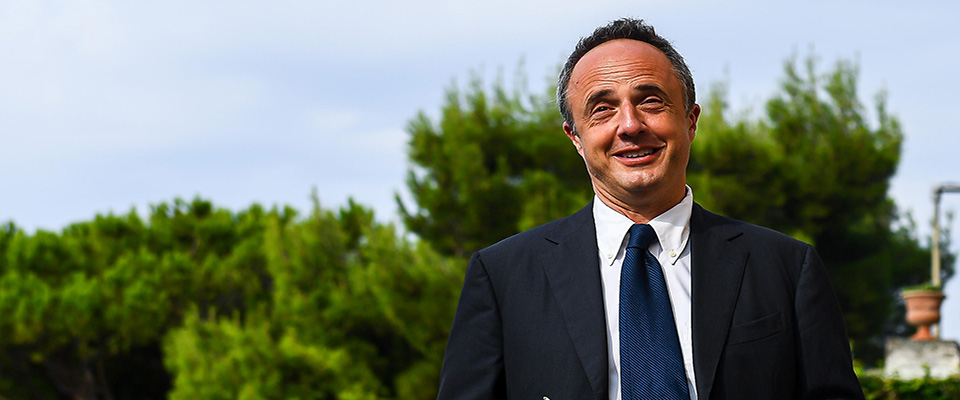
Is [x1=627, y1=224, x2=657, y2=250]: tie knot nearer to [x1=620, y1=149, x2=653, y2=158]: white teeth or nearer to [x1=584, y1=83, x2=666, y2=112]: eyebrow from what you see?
[x1=620, y1=149, x2=653, y2=158]: white teeth

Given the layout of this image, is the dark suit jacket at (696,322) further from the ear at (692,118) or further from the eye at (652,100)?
the eye at (652,100)

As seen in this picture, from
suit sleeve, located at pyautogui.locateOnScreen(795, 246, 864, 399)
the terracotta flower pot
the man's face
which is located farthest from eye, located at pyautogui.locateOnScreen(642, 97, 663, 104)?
the terracotta flower pot

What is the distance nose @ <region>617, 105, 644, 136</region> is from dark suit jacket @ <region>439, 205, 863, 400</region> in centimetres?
27

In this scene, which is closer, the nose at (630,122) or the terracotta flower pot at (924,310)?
the nose at (630,122)

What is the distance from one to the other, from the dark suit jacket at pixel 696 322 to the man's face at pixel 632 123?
0.15 meters

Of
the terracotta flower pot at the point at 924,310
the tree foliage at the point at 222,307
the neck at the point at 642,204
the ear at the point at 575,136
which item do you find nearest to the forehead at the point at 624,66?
the ear at the point at 575,136

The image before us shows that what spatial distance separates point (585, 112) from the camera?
86.8 inches

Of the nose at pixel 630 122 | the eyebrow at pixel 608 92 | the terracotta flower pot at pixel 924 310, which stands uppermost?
the terracotta flower pot at pixel 924 310

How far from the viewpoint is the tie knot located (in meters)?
2.16

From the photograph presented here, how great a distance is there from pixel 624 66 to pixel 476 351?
70 cm

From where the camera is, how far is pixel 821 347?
204 cm

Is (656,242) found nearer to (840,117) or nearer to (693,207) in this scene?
(693,207)

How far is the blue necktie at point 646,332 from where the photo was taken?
201 centimetres

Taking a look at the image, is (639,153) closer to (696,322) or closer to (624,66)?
(624,66)
